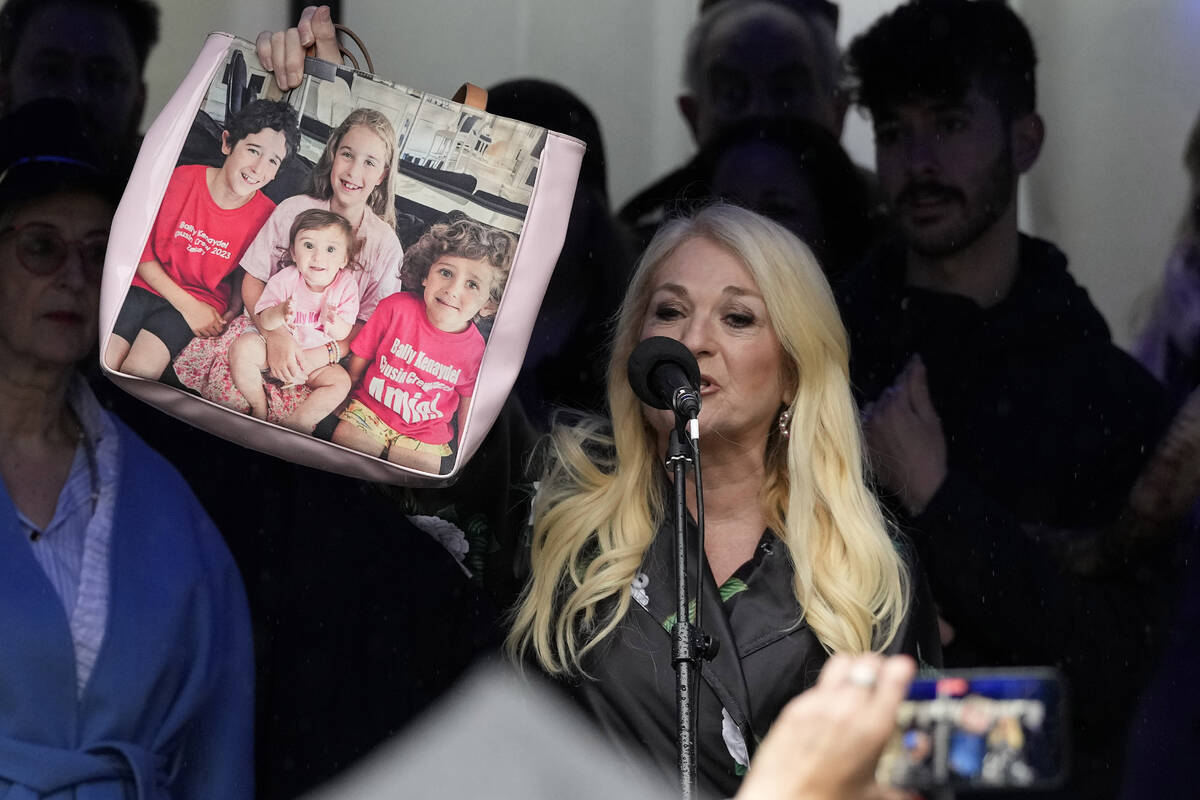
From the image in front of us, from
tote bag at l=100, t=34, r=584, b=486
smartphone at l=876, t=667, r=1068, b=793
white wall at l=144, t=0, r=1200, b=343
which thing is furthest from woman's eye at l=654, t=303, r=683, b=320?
smartphone at l=876, t=667, r=1068, b=793

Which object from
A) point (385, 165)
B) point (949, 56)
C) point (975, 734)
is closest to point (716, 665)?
point (385, 165)

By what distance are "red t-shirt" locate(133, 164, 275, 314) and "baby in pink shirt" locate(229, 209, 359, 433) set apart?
0.22 feet

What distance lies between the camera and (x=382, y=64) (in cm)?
371

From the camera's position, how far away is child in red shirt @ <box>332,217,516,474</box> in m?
2.53

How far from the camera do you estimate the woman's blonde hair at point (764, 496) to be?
8.82ft

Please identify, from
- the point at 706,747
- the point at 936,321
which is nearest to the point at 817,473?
the point at 706,747

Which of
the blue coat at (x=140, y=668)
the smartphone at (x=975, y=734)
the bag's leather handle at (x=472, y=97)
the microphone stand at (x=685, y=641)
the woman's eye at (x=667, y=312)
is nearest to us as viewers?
the smartphone at (x=975, y=734)

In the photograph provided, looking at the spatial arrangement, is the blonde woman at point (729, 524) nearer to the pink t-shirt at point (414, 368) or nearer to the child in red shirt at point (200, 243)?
the pink t-shirt at point (414, 368)

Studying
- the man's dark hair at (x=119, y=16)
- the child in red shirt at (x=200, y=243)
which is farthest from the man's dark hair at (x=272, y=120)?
the man's dark hair at (x=119, y=16)

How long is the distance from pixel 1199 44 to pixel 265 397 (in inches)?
92.7

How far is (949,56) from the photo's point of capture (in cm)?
364

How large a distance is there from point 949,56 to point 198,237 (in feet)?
6.05

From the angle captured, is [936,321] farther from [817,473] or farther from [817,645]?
[817,645]

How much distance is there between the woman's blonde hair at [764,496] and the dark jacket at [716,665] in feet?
0.10
